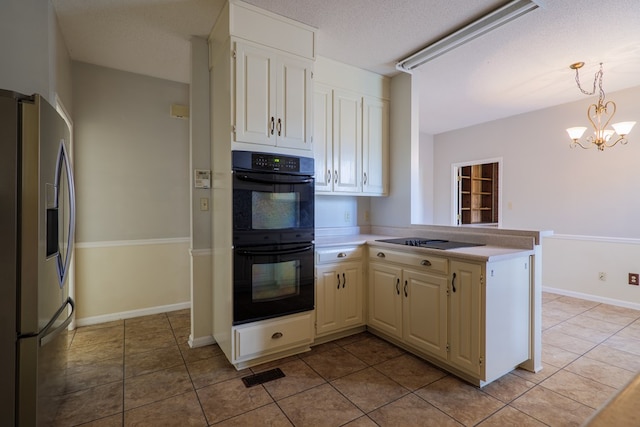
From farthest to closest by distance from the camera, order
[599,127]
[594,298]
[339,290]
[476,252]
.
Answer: [594,298], [599,127], [339,290], [476,252]

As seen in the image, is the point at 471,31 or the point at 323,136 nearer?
the point at 471,31

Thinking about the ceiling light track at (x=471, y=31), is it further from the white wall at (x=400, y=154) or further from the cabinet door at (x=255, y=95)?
the cabinet door at (x=255, y=95)

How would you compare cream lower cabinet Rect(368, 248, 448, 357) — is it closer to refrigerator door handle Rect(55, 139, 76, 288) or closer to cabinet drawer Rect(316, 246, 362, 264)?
cabinet drawer Rect(316, 246, 362, 264)

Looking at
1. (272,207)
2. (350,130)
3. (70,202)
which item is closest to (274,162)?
(272,207)

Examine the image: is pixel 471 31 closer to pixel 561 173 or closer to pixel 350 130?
pixel 350 130

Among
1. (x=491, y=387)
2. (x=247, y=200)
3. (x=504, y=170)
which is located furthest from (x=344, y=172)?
(x=504, y=170)

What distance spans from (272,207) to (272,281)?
0.56 m

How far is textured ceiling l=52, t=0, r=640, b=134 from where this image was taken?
2.24 metres

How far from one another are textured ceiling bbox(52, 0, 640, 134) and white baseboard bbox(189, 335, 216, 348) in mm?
2570

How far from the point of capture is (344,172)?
314cm

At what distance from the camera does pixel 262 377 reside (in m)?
2.19

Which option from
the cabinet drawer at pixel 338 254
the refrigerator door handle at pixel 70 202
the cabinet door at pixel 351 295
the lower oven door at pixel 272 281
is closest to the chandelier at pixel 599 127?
the cabinet drawer at pixel 338 254

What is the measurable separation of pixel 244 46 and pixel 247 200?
1.09 meters

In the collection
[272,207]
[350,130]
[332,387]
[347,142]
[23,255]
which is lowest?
[332,387]
